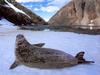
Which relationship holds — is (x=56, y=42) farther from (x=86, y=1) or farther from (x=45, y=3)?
(x=86, y=1)

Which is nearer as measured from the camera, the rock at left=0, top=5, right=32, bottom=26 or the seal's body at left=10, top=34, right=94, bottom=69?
the seal's body at left=10, top=34, right=94, bottom=69

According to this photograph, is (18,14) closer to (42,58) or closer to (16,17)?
(16,17)

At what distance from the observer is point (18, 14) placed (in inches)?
135

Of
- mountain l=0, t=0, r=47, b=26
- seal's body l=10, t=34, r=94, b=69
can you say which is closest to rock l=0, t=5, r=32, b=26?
mountain l=0, t=0, r=47, b=26

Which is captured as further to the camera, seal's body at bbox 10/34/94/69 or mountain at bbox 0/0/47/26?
mountain at bbox 0/0/47/26

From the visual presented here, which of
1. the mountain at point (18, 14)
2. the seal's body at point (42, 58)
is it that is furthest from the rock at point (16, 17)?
the seal's body at point (42, 58)

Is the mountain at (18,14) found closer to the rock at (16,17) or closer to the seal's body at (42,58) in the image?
the rock at (16,17)

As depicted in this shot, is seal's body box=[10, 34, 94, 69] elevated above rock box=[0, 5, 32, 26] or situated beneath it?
situated beneath

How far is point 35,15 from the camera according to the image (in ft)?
10.8

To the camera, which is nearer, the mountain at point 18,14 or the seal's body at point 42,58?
the seal's body at point 42,58

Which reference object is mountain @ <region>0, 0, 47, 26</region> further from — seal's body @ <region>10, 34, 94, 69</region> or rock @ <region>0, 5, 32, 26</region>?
seal's body @ <region>10, 34, 94, 69</region>

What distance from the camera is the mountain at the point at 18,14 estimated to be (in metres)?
3.34

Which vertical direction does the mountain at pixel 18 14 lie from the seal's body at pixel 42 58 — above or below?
above

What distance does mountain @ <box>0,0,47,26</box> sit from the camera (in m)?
3.34
